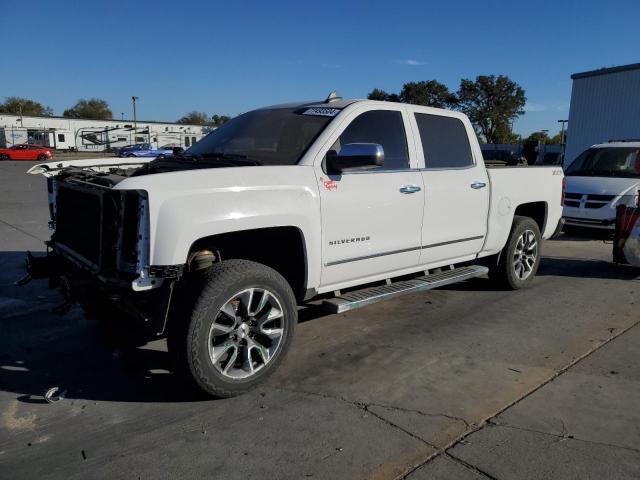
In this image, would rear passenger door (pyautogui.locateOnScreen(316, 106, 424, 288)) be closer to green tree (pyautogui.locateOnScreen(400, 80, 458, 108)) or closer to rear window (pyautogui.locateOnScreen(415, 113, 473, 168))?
rear window (pyautogui.locateOnScreen(415, 113, 473, 168))

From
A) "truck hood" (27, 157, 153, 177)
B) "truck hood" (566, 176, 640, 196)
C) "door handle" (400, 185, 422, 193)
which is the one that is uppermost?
"truck hood" (27, 157, 153, 177)

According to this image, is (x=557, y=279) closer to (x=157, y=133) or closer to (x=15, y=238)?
(x=15, y=238)

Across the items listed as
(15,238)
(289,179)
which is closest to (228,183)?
(289,179)

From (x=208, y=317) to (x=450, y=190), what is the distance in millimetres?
2696

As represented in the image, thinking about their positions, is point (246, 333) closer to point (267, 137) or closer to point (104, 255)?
point (104, 255)

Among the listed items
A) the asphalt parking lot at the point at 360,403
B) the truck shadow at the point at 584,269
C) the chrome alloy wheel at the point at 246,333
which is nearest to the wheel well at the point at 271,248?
the chrome alloy wheel at the point at 246,333

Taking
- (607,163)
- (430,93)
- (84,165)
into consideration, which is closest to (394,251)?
(84,165)

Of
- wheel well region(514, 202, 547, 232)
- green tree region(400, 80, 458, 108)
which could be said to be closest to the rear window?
wheel well region(514, 202, 547, 232)

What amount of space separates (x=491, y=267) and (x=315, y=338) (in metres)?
2.53

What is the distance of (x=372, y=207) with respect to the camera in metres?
4.17

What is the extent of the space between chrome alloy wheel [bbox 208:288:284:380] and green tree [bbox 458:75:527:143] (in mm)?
56538

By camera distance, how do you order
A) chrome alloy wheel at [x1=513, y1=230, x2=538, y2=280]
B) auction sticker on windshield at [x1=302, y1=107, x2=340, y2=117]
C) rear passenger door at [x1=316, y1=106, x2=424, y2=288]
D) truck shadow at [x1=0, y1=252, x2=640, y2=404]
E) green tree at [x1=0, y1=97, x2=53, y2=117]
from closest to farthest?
truck shadow at [x1=0, y1=252, x2=640, y2=404] → rear passenger door at [x1=316, y1=106, x2=424, y2=288] → auction sticker on windshield at [x1=302, y1=107, x2=340, y2=117] → chrome alloy wheel at [x1=513, y1=230, x2=538, y2=280] → green tree at [x1=0, y1=97, x2=53, y2=117]

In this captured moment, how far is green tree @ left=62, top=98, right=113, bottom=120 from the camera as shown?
94562 millimetres

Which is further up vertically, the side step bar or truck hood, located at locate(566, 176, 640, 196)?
truck hood, located at locate(566, 176, 640, 196)
